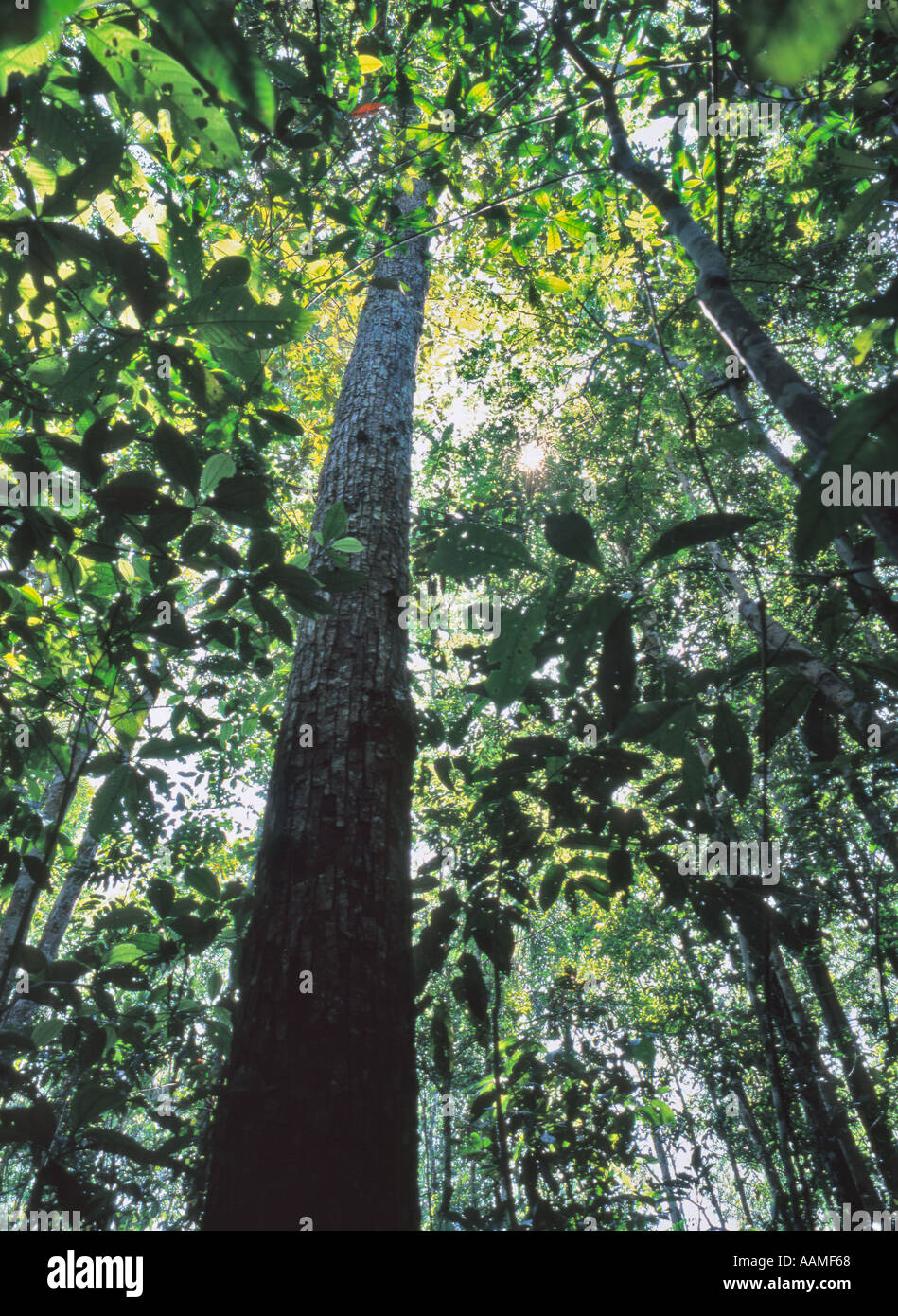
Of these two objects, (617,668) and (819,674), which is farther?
(819,674)

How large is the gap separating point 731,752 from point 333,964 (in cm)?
99

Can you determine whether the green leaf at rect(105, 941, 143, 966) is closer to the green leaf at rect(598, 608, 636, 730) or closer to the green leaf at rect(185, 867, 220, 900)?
the green leaf at rect(185, 867, 220, 900)

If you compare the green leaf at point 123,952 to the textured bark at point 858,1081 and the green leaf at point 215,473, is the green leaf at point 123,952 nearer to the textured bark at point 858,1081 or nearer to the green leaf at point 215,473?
the green leaf at point 215,473

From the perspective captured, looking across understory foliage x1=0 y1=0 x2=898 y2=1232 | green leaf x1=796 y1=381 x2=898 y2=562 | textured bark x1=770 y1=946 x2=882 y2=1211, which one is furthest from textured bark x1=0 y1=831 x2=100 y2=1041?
green leaf x1=796 y1=381 x2=898 y2=562

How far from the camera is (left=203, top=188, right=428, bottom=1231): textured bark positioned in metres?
1.13

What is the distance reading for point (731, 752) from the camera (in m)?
1.29

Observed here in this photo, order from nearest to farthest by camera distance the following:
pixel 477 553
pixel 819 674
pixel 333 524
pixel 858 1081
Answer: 1. pixel 477 553
2. pixel 333 524
3. pixel 819 674
4. pixel 858 1081

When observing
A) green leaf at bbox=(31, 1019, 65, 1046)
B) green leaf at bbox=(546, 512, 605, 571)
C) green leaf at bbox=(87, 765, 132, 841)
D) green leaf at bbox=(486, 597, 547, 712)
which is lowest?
green leaf at bbox=(31, 1019, 65, 1046)

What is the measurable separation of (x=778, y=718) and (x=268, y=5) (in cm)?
310

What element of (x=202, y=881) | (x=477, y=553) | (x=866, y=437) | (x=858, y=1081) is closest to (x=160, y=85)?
(x=477, y=553)

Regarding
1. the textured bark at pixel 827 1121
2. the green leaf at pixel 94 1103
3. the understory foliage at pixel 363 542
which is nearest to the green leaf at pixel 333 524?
the understory foliage at pixel 363 542

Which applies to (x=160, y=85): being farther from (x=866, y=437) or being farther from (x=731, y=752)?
(x=731, y=752)

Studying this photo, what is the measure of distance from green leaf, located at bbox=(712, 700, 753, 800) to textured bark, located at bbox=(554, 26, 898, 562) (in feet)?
1.78

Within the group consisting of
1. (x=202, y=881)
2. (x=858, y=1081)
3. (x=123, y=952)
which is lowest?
(x=858, y=1081)
